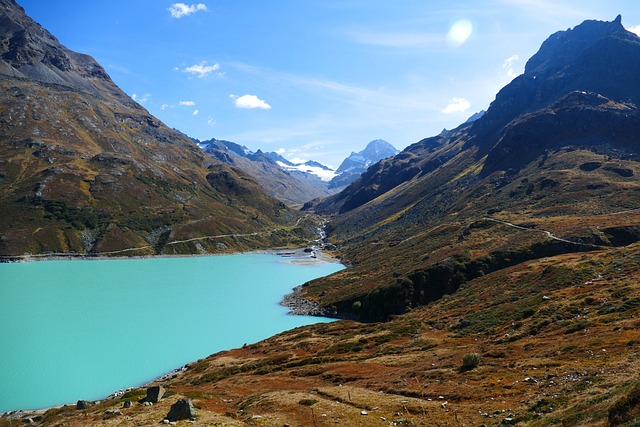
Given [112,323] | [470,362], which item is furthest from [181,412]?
[112,323]

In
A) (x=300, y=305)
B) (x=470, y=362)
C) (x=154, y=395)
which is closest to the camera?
(x=154, y=395)

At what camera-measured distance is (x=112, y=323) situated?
96.1 meters

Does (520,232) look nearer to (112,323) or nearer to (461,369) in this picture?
(461,369)

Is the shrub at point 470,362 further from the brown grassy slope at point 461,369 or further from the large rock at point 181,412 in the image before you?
the large rock at point 181,412

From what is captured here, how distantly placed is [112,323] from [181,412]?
79.0 metres

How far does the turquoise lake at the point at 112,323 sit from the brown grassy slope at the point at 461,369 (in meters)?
14.6

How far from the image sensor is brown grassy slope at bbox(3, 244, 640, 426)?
26.0m

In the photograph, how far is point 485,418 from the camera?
2506cm

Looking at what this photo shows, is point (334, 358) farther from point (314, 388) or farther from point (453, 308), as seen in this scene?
point (453, 308)

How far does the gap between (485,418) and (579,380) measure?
7.86 metres

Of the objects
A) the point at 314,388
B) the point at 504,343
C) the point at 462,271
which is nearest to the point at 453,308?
the point at 462,271

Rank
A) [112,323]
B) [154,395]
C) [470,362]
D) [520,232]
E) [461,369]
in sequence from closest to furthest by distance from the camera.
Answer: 1. [154,395]
2. [470,362]
3. [461,369]
4. [112,323]
5. [520,232]

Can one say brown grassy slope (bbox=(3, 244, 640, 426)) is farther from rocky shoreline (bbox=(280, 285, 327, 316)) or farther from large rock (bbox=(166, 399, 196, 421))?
rocky shoreline (bbox=(280, 285, 327, 316))

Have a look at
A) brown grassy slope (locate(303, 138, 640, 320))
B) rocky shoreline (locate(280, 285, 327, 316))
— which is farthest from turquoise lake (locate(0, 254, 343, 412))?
brown grassy slope (locate(303, 138, 640, 320))
